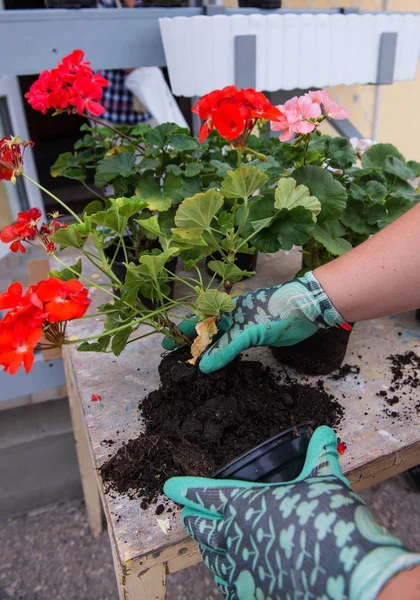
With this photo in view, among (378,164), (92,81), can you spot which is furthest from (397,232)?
(92,81)

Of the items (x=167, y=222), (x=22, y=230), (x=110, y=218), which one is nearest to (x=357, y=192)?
(x=167, y=222)

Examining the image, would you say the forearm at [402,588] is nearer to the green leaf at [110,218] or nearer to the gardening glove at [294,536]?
the gardening glove at [294,536]

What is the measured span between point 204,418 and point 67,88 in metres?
0.66

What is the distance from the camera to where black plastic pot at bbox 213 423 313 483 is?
57 centimetres

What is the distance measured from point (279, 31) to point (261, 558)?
145cm

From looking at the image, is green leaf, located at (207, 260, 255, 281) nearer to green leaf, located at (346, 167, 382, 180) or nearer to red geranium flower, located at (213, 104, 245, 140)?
red geranium flower, located at (213, 104, 245, 140)

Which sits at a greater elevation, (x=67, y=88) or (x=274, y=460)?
(x=67, y=88)

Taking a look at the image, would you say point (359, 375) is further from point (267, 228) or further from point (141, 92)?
point (141, 92)

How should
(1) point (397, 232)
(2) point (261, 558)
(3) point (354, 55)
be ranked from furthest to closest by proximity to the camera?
(3) point (354, 55)
(1) point (397, 232)
(2) point (261, 558)

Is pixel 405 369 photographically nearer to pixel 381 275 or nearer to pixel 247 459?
pixel 381 275

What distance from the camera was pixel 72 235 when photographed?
664 millimetres

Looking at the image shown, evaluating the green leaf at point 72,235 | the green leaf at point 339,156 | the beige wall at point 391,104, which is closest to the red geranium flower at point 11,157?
the green leaf at point 72,235

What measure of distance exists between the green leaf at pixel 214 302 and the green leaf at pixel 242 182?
0.17 m

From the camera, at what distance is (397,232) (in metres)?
0.69
